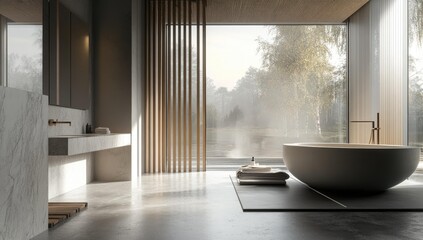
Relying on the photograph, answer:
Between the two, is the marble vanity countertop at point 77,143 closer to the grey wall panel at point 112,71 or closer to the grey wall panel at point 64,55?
the grey wall panel at point 64,55

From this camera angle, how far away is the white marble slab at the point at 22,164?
2154 mm

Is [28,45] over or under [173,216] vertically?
over

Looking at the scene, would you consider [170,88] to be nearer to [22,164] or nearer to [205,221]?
[205,221]

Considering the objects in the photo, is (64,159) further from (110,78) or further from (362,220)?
(362,220)

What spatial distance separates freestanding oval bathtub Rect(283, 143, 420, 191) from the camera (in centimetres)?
368

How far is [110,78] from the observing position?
17.0 ft

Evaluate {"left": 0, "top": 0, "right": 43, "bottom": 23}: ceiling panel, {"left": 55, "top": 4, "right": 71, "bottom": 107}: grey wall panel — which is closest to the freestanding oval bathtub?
{"left": 55, "top": 4, "right": 71, "bottom": 107}: grey wall panel

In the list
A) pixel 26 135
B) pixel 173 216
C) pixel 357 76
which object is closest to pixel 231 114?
pixel 357 76

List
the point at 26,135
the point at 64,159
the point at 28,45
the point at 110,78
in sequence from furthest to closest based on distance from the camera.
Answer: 1. the point at 110,78
2. the point at 64,159
3. the point at 28,45
4. the point at 26,135

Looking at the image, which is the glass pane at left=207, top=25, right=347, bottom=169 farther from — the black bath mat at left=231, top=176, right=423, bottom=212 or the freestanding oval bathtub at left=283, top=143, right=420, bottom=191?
the freestanding oval bathtub at left=283, top=143, right=420, bottom=191

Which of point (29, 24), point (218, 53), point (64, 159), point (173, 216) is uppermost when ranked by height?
point (218, 53)

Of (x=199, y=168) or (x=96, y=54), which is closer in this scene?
(x=96, y=54)

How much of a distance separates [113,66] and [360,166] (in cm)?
306

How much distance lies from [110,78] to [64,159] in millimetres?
1338
